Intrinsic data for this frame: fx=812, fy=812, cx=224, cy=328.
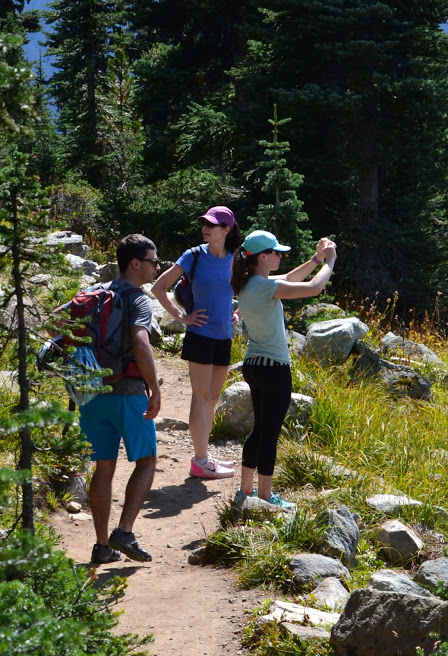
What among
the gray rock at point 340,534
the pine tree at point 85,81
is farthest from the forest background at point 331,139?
the gray rock at point 340,534

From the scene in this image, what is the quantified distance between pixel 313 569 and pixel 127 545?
1.11 meters

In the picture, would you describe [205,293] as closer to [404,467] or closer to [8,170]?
[404,467]

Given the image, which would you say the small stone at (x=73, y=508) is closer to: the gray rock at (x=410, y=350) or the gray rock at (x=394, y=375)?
the gray rock at (x=394, y=375)

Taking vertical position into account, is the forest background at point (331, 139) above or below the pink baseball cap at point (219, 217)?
above

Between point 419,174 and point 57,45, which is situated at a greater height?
point 57,45

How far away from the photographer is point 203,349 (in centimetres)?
641

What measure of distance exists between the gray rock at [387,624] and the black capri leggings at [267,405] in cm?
168

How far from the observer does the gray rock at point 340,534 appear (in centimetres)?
504

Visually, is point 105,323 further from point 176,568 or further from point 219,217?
point 219,217

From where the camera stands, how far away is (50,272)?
3.14 metres

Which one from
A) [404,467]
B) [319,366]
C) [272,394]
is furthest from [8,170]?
[319,366]

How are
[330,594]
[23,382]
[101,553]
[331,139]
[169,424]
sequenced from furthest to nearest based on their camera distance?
[331,139]
[169,424]
[101,553]
[330,594]
[23,382]

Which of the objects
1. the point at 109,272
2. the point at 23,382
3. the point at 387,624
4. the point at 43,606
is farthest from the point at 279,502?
the point at 109,272

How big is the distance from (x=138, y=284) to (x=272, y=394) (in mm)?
1158
